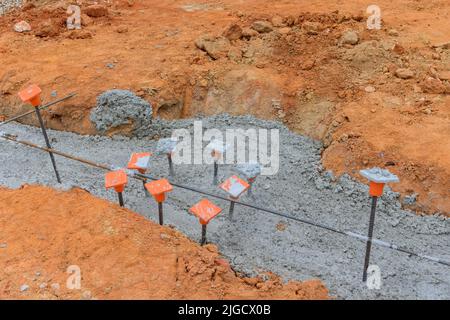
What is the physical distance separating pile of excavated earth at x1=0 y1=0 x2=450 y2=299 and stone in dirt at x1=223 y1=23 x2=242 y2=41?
0.02 meters

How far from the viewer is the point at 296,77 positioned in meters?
7.11

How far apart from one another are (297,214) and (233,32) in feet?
13.4

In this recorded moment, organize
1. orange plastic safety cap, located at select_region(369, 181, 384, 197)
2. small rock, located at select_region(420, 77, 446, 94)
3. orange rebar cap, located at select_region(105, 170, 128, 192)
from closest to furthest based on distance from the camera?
orange plastic safety cap, located at select_region(369, 181, 384, 197) < orange rebar cap, located at select_region(105, 170, 128, 192) < small rock, located at select_region(420, 77, 446, 94)

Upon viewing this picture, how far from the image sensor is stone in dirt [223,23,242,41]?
7910 mm

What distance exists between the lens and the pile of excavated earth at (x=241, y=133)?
4.05m

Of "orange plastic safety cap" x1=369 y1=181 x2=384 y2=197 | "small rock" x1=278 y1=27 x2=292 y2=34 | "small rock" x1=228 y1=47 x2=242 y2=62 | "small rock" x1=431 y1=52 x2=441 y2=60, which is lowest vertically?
"orange plastic safety cap" x1=369 y1=181 x2=384 y2=197

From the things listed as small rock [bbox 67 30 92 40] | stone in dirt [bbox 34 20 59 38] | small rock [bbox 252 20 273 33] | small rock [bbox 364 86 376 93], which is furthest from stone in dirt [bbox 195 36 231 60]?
stone in dirt [bbox 34 20 59 38]

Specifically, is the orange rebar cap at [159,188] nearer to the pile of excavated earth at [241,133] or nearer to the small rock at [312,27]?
the pile of excavated earth at [241,133]

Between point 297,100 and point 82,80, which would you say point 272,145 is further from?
point 82,80

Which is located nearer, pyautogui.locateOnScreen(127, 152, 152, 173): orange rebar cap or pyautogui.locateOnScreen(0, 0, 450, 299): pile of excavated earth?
pyautogui.locateOnScreen(0, 0, 450, 299): pile of excavated earth

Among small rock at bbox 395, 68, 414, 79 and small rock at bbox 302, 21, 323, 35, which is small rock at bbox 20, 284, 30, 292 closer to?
small rock at bbox 395, 68, 414, 79

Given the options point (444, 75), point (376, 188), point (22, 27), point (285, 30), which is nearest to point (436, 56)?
point (444, 75)

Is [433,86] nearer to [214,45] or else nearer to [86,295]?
[214,45]
